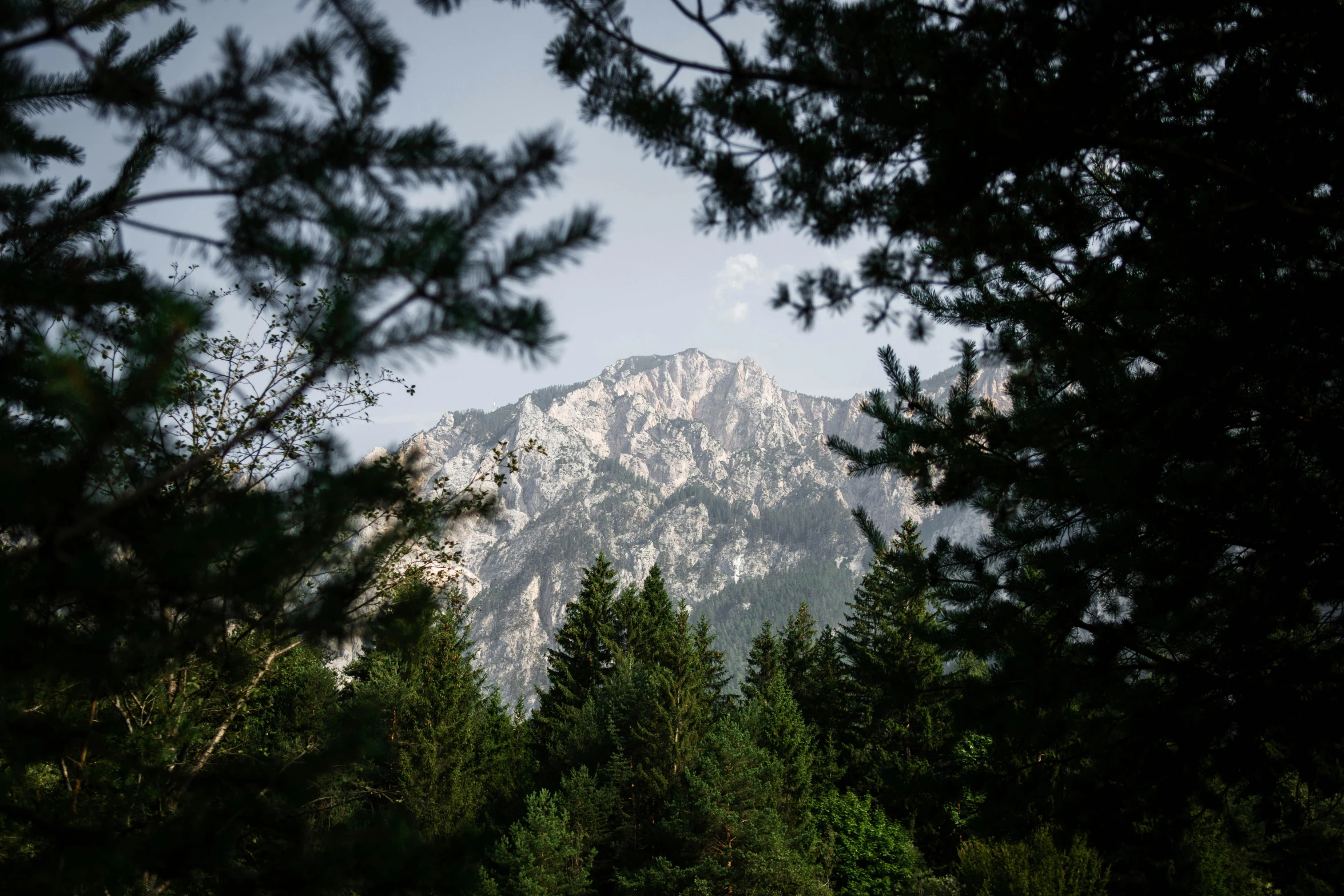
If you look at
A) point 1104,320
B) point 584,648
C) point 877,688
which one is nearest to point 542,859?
point 877,688

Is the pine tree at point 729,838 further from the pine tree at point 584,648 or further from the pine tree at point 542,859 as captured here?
the pine tree at point 584,648

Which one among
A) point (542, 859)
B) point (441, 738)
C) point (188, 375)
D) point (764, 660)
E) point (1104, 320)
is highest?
point (764, 660)

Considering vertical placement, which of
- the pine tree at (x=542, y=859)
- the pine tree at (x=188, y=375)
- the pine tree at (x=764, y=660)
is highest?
the pine tree at (x=764, y=660)

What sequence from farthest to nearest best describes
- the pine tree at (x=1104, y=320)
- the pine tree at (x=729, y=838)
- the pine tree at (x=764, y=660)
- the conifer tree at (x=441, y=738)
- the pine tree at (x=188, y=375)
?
the pine tree at (x=764, y=660)
the conifer tree at (x=441, y=738)
the pine tree at (x=729, y=838)
the pine tree at (x=1104, y=320)
the pine tree at (x=188, y=375)

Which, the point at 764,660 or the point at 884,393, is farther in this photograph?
the point at 764,660

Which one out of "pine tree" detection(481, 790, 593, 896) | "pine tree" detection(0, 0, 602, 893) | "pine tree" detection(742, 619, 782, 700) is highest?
"pine tree" detection(742, 619, 782, 700)

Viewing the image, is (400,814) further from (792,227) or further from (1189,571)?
(1189,571)

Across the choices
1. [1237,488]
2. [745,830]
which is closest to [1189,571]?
[1237,488]

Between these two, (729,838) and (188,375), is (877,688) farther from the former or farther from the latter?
(188,375)

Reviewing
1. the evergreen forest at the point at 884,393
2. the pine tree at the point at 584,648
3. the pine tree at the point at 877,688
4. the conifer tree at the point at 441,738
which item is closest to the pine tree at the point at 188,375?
the evergreen forest at the point at 884,393

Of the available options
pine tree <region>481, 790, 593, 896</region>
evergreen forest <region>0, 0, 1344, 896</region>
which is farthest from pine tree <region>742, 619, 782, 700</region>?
evergreen forest <region>0, 0, 1344, 896</region>

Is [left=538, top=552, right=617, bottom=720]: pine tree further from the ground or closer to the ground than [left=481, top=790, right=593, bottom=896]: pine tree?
further from the ground

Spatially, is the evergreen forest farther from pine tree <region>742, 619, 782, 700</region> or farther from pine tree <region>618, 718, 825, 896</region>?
pine tree <region>742, 619, 782, 700</region>

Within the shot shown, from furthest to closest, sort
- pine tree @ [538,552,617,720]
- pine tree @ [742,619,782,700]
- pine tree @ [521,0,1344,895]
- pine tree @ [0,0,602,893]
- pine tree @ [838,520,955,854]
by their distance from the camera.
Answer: pine tree @ [742,619,782,700] < pine tree @ [538,552,617,720] < pine tree @ [838,520,955,854] < pine tree @ [521,0,1344,895] < pine tree @ [0,0,602,893]
